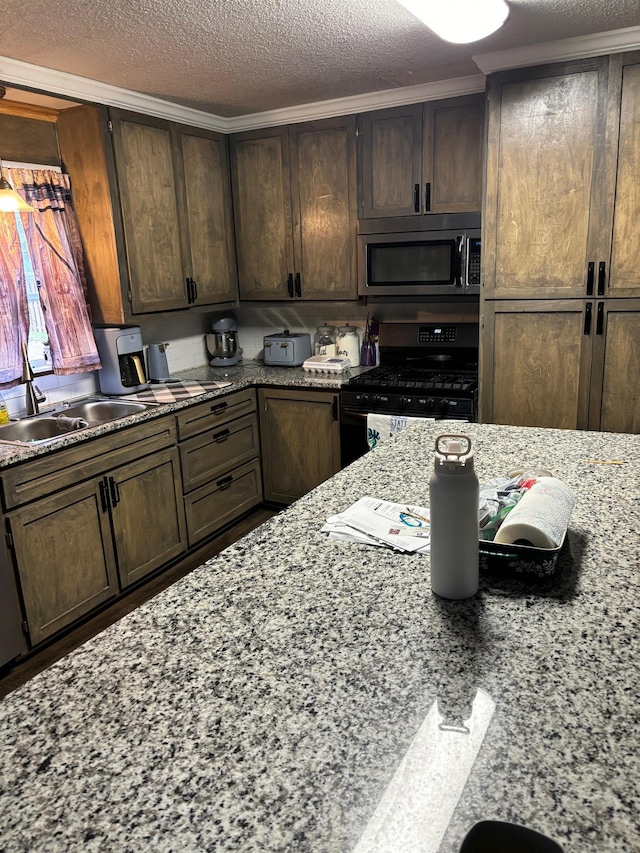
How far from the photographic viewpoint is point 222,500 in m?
3.75

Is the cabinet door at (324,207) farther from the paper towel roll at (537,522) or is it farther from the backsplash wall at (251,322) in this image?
the paper towel roll at (537,522)

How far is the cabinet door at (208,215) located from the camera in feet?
12.4

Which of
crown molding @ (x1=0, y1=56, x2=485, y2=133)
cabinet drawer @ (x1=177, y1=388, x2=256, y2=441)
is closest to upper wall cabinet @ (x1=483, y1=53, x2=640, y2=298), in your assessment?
crown molding @ (x1=0, y1=56, x2=485, y2=133)

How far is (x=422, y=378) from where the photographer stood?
3.68 meters

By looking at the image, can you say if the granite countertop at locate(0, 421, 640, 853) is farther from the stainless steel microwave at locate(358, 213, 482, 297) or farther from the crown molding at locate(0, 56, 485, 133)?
the crown molding at locate(0, 56, 485, 133)

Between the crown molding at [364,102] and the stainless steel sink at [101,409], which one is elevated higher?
the crown molding at [364,102]

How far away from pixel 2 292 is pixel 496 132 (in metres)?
2.44

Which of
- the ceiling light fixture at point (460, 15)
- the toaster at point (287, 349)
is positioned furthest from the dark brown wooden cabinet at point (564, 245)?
the toaster at point (287, 349)

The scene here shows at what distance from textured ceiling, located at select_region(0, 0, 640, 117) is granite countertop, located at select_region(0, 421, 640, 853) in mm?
2045

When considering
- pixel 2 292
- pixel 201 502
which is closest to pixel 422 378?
pixel 201 502

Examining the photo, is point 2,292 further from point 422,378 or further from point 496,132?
point 496,132

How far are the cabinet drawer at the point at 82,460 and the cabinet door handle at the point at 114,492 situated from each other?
0.07 metres

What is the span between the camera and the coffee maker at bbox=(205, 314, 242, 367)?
4.34 meters

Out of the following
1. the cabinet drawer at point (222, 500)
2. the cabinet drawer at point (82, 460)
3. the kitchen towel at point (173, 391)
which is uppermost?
the kitchen towel at point (173, 391)
